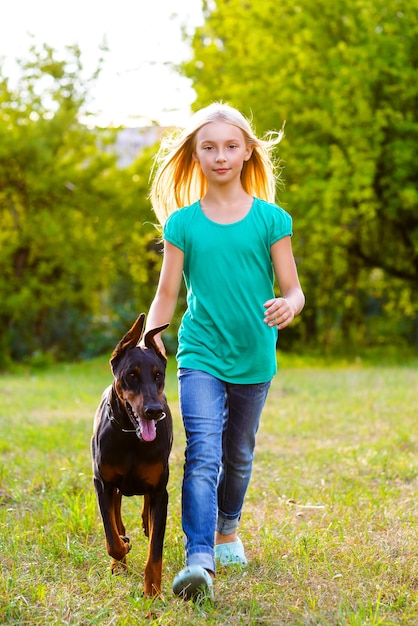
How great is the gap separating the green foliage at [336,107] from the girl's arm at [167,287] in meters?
12.6

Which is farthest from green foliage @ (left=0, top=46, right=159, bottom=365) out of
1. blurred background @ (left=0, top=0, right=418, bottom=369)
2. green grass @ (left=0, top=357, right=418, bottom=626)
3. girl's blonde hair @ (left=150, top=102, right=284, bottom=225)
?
girl's blonde hair @ (left=150, top=102, right=284, bottom=225)

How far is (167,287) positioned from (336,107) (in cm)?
1354

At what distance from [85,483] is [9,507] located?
72 cm

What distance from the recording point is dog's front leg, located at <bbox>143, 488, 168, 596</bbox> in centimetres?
343

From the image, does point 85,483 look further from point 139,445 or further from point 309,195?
point 309,195

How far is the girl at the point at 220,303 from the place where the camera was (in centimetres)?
363

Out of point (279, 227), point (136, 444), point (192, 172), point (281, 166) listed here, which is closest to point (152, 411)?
point (136, 444)

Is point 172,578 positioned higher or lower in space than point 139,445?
lower

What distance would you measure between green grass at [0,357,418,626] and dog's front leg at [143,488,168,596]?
3.3 inches

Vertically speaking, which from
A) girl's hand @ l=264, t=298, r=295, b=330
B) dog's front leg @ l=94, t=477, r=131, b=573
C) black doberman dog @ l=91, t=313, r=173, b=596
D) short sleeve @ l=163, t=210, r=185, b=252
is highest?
short sleeve @ l=163, t=210, r=185, b=252

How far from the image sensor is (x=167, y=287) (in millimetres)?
3885

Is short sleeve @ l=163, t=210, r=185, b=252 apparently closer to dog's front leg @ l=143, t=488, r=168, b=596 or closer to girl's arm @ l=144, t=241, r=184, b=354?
girl's arm @ l=144, t=241, r=184, b=354

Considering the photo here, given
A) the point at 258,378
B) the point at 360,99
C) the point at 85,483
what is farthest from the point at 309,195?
the point at 258,378

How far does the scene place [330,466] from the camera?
255 inches
